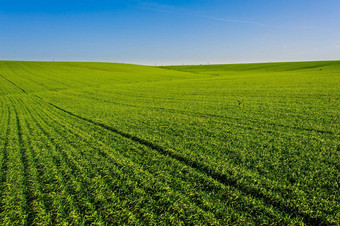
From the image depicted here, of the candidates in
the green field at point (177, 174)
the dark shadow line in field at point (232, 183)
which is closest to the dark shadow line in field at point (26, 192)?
the green field at point (177, 174)

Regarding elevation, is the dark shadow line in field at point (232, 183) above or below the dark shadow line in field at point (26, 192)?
above

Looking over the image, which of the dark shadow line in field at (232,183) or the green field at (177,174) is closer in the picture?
the dark shadow line in field at (232,183)

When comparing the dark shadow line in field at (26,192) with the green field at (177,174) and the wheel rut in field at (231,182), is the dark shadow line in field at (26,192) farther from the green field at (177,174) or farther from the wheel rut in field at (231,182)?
the wheel rut in field at (231,182)

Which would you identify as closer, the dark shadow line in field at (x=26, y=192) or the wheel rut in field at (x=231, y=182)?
the wheel rut in field at (x=231, y=182)

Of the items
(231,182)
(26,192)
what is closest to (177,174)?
(231,182)

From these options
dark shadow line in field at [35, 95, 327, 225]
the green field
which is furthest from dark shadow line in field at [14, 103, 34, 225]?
dark shadow line in field at [35, 95, 327, 225]

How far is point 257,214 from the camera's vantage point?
3713 mm

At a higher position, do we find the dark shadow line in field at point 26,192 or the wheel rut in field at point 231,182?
the wheel rut in field at point 231,182

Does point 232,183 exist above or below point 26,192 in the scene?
above

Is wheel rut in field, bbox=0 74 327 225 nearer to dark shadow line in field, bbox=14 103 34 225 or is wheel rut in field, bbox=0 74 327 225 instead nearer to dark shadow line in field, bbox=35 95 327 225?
dark shadow line in field, bbox=35 95 327 225

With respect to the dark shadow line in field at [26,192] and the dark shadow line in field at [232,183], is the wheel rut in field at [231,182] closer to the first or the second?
the dark shadow line in field at [232,183]

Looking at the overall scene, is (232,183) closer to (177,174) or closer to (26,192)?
(177,174)

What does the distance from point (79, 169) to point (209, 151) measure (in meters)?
4.07

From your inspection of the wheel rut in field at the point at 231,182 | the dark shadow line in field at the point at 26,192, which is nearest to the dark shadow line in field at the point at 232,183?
the wheel rut in field at the point at 231,182
